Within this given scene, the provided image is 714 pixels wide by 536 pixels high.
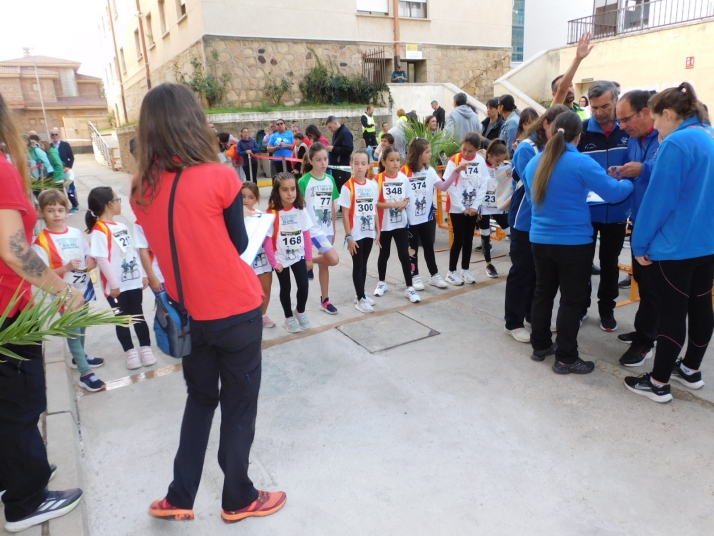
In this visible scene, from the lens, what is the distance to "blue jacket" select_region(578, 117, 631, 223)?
13.4 feet

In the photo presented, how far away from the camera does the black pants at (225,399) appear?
7.14ft

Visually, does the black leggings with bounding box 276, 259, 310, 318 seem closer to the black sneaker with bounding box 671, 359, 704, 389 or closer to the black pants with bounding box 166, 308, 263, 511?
the black pants with bounding box 166, 308, 263, 511

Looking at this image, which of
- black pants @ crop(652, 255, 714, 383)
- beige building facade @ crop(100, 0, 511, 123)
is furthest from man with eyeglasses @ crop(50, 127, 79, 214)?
black pants @ crop(652, 255, 714, 383)

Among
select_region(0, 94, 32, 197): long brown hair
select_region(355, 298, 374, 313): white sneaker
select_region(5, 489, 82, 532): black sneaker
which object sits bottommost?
select_region(355, 298, 374, 313): white sneaker

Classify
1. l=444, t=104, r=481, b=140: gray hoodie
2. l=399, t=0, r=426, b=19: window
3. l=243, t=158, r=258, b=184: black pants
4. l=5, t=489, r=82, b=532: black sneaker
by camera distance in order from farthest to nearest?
1. l=399, t=0, r=426, b=19: window
2. l=243, t=158, r=258, b=184: black pants
3. l=444, t=104, r=481, b=140: gray hoodie
4. l=5, t=489, r=82, b=532: black sneaker

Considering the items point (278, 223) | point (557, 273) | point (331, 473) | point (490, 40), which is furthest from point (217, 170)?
point (490, 40)

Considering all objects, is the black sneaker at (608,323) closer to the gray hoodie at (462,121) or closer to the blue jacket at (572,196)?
the blue jacket at (572,196)

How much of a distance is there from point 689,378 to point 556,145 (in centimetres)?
183

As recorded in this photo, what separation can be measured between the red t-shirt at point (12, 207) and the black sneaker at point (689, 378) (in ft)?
12.7

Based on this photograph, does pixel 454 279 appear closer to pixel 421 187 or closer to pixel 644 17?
pixel 421 187

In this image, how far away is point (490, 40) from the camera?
21.2m

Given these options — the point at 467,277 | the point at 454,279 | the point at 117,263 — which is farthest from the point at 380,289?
the point at 117,263

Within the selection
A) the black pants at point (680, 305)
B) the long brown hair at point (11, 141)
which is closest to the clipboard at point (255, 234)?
the long brown hair at point (11, 141)

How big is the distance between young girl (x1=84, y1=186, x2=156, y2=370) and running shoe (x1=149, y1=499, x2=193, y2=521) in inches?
70.4
